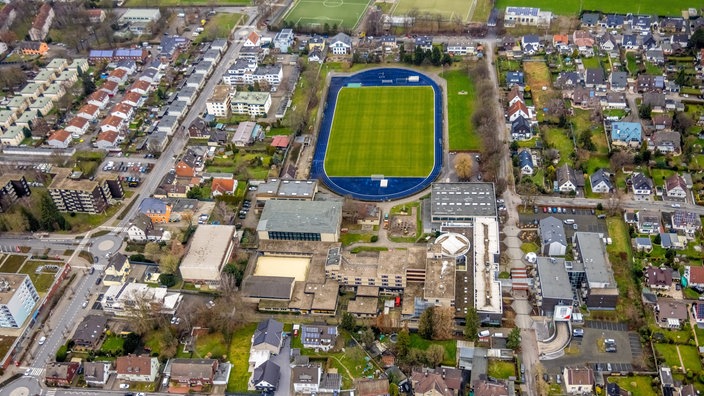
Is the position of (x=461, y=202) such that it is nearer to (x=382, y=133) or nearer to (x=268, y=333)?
(x=382, y=133)

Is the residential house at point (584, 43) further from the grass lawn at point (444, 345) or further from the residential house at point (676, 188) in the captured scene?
the grass lawn at point (444, 345)

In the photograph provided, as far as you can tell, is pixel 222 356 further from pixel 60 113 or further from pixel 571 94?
pixel 571 94

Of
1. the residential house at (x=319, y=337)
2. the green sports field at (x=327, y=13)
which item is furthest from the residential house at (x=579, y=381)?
the green sports field at (x=327, y=13)

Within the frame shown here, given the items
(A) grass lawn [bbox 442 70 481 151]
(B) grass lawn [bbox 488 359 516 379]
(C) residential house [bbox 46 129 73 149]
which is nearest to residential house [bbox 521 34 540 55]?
(A) grass lawn [bbox 442 70 481 151]

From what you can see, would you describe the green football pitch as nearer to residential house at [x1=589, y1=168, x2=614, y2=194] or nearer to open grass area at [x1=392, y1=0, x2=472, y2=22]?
residential house at [x1=589, y1=168, x2=614, y2=194]

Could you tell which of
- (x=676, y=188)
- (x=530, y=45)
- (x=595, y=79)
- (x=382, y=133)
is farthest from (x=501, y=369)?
(x=530, y=45)
